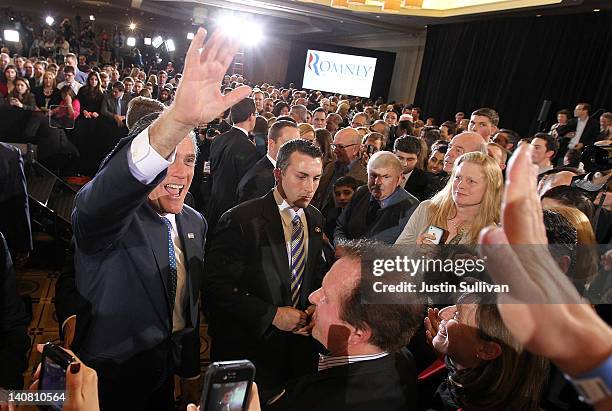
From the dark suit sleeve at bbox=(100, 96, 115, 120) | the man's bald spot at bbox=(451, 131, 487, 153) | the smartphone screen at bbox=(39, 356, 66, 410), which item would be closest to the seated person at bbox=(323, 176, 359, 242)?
the man's bald spot at bbox=(451, 131, 487, 153)

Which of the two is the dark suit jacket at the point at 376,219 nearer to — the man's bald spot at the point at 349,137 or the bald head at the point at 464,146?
the bald head at the point at 464,146

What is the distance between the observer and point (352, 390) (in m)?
1.19

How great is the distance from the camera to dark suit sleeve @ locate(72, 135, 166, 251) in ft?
3.32

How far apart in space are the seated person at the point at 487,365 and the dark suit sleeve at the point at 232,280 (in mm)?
924

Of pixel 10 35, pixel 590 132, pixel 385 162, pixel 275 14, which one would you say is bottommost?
pixel 385 162

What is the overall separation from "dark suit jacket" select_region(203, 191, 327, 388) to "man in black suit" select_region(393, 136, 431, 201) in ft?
6.83

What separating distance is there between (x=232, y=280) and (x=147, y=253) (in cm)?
68

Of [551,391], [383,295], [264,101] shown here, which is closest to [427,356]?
[551,391]

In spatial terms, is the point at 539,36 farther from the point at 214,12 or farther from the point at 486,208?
the point at 214,12

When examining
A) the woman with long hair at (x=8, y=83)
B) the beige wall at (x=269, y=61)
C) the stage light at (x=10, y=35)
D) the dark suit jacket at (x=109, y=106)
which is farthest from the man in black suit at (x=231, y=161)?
the beige wall at (x=269, y=61)

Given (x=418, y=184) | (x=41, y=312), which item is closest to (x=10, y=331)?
(x=41, y=312)

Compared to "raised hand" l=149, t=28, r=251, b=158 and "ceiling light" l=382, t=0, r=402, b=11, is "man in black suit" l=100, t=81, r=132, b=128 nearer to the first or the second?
"ceiling light" l=382, t=0, r=402, b=11

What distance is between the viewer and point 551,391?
4.53 ft

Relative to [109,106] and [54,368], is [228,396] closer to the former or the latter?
[54,368]
